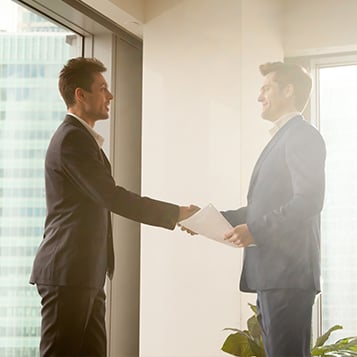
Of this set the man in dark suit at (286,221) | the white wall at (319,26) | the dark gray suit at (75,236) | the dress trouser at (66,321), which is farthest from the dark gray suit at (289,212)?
the dress trouser at (66,321)

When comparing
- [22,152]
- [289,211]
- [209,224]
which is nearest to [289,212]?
[289,211]

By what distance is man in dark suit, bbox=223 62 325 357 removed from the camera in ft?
8.09

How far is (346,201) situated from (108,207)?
788mm

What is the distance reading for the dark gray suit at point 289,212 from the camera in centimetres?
247

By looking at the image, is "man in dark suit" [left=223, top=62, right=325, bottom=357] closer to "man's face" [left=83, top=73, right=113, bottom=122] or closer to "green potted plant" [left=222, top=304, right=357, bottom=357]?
"green potted plant" [left=222, top=304, right=357, bottom=357]

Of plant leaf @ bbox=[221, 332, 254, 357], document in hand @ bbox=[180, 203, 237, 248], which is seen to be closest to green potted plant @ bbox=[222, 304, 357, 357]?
plant leaf @ bbox=[221, 332, 254, 357]

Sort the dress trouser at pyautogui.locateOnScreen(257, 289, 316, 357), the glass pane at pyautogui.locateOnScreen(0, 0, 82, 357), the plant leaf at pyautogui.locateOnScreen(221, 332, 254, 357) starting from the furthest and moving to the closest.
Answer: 1. the glass pane at pyautogui.locateOnScreen(0, 0, 82, 357)
2. the plant leaf at pyautogui.locateOnScreen(221, 332, 254, 357)
3. the dress trouser at pyautogui.locateOnScreen(257, 289, 316, 357)

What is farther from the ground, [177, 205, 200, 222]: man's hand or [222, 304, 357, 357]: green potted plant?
[177, 205, 200, 222]: man's hand

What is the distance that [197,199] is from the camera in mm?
2666

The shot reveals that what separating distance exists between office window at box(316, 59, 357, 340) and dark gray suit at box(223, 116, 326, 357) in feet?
0.12

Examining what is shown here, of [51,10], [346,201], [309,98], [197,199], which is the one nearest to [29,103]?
[51,10]

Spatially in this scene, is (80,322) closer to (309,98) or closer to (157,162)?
(157,162)

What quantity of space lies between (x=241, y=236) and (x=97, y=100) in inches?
27.2

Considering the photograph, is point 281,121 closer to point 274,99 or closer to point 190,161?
point 274,99
